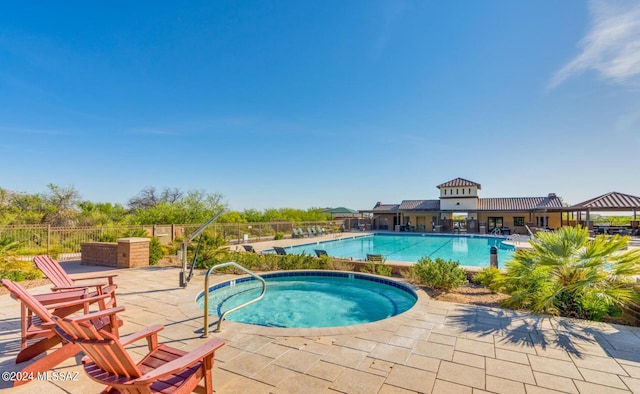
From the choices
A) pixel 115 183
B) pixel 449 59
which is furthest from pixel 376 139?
pixel 115 183

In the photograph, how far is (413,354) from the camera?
3.14 m

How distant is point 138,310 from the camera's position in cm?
462

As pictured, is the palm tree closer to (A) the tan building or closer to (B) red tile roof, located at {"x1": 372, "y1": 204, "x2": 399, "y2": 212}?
(A) the tan building

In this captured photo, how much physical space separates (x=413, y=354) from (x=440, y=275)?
10.7 ft

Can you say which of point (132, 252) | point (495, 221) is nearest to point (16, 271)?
point (132, 252)

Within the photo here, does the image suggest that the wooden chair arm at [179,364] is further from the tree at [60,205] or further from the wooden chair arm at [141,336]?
the tree at [60,205]

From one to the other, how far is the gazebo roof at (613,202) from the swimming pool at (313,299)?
54.9 feet

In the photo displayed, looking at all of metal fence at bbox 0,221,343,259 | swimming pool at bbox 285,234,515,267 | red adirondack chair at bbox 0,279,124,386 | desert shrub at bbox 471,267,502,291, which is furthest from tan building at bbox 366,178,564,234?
red adirondack chair at bbox 0,279,124,386

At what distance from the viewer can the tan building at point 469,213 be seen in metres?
24.7

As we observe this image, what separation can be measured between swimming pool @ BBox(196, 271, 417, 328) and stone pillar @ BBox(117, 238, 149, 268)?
12.2 feet

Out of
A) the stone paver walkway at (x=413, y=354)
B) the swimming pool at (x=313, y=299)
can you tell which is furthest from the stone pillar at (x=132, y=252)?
the stone paver walkway at (x=413, y=354)

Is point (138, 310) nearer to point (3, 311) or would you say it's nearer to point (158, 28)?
point (3, 311)

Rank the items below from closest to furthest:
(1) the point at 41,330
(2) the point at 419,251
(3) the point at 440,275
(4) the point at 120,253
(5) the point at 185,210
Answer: (1) the point at 41,330 < (3) the point at 440,275 < (4) the point at 120,253 < (2) the point at 419,251 < (5) the point at 185,210

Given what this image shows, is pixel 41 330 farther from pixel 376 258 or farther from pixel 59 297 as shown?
pixel 376 258
